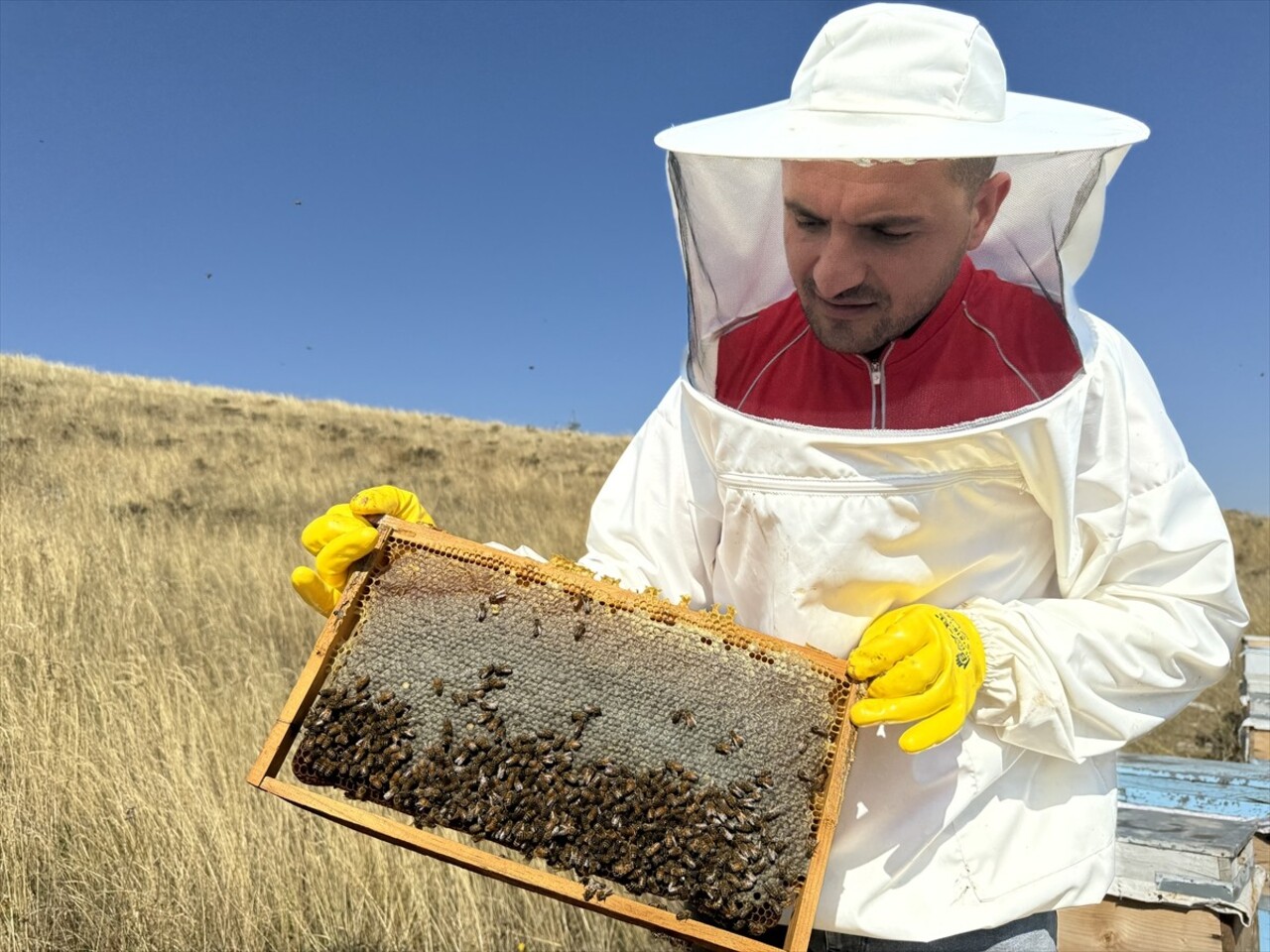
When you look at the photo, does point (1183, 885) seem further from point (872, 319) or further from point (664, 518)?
point (872, 319)

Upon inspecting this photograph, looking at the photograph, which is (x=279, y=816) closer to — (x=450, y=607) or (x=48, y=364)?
(x=450, y=607)

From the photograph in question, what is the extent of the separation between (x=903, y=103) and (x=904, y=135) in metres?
0.15

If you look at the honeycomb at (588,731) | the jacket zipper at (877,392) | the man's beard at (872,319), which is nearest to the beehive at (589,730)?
the honeycomb at (588,731)

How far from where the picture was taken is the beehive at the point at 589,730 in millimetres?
2129

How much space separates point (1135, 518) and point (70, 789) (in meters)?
4.81

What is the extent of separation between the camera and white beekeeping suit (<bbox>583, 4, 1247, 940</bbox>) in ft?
6.81

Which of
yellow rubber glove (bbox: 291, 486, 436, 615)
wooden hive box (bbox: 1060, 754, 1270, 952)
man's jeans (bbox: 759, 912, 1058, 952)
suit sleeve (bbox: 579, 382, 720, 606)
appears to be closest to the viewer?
man's jeans (bbox: 759, 912, 1058, 952)

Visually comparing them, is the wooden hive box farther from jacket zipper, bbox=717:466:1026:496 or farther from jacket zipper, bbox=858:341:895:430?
jacket zipper, bbox=858:341:895:430

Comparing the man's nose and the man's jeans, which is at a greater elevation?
the man's nose

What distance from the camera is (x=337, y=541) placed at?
2.46 meters

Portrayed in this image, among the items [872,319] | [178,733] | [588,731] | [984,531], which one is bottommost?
[178,733]

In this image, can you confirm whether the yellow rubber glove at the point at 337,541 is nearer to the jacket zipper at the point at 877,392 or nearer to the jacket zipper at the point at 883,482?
the jacket zipper at the point at 883,482

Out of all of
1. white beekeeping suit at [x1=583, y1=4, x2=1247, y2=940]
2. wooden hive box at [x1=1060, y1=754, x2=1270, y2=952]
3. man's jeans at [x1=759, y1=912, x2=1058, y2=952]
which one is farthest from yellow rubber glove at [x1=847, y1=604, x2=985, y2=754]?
wooden hive box at [x1=1060, y1=754, x2=1270, y2=952]

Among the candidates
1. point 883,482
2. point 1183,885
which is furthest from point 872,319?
point 1183,885
